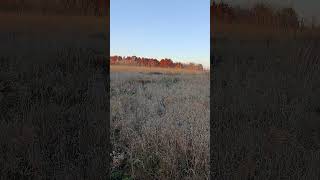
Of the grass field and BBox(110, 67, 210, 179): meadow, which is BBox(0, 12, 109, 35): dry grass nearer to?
the grass field

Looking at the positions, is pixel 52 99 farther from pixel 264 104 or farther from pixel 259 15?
pixel 259 15

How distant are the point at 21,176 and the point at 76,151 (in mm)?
563

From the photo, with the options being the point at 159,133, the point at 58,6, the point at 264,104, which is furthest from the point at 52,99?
the point at 264,104

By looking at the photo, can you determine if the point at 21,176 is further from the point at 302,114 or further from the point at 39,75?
the point at 302,114

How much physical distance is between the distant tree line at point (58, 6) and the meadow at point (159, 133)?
1.23 meters

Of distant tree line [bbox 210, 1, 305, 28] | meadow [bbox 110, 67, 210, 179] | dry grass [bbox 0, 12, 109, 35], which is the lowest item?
meadow [bbox 110, 67, 210, 179]

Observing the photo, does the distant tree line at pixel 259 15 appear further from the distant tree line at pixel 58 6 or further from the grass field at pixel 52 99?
the grass field at pixel 52 99

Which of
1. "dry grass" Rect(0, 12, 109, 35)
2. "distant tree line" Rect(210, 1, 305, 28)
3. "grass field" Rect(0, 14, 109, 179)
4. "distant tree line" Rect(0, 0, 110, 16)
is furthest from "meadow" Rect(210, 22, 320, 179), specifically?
Answer: "dry grass" Rect(0, 12, 109, 35)

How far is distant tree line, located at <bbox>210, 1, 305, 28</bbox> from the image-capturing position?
5680 mm

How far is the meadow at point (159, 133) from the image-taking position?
12.9ft

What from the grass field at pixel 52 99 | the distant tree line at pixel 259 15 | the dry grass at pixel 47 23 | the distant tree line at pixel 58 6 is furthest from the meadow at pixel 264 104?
the dry grass at pixel 47 23

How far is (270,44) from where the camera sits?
555 centimetres

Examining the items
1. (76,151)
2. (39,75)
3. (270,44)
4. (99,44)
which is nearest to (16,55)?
(39,75)

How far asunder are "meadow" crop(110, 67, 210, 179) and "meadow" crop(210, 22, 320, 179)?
19 centimetres
